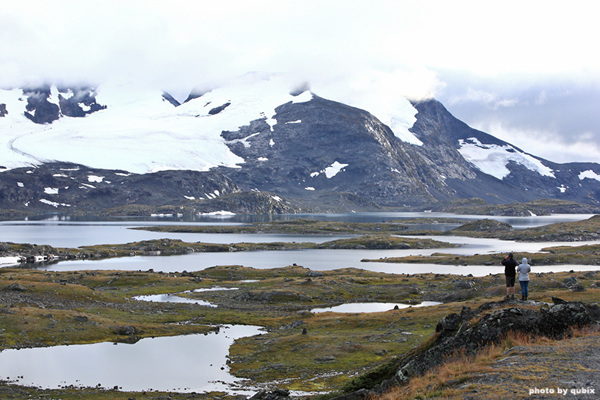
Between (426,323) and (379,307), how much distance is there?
23006 millimetres

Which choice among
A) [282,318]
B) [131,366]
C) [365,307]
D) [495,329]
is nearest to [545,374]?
[495,329]

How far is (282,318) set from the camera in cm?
7150

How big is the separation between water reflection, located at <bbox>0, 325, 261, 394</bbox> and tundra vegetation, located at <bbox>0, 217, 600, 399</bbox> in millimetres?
1685

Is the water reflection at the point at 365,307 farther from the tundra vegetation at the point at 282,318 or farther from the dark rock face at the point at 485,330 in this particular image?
the dark rock face at the point at 485,330

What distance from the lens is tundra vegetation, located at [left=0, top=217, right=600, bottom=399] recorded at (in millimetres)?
37875

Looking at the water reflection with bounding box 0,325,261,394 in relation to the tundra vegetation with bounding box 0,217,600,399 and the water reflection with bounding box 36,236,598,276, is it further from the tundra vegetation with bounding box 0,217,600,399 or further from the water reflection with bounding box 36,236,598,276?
the water reflection with bounding box 36,236,598,276

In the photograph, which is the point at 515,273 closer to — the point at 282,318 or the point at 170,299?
the point at 282,318

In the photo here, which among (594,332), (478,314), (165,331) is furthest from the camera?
(165,331)

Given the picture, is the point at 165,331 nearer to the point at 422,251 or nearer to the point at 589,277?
Result: the point at 589,277

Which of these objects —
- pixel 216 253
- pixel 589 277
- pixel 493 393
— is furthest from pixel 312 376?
pixel 216 253

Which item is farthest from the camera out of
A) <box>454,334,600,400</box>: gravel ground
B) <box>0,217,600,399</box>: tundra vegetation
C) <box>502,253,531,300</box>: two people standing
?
<box>0,217,600,399</box>: tundra vegetation

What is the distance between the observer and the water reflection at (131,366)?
4169 centimetres

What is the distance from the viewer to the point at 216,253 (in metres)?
179

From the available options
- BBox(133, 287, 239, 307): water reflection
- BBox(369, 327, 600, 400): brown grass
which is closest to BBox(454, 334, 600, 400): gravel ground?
BBox(369, 327, 600, 400): brown grass
